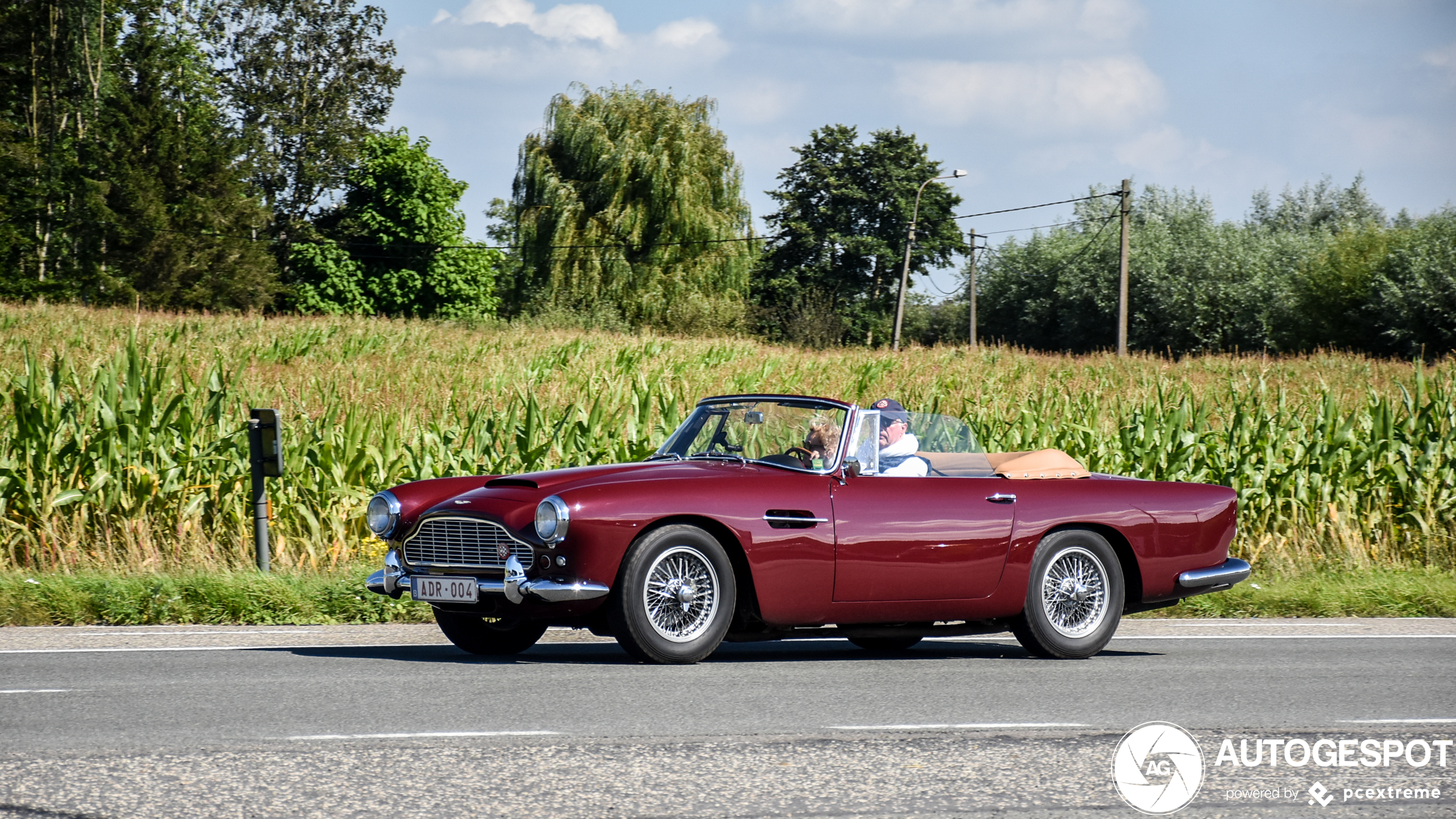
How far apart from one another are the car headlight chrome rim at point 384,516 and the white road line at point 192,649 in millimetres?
711

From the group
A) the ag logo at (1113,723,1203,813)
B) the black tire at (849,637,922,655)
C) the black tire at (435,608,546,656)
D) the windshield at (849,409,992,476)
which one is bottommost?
the black tire at (849,637,922,655)

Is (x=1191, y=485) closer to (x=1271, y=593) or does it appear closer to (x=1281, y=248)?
(x=1271, y=593)

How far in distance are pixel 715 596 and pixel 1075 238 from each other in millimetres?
69331

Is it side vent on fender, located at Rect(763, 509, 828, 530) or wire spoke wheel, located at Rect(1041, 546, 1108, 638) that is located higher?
side vent on fender, located at Rect(763, 509, 828, 530)

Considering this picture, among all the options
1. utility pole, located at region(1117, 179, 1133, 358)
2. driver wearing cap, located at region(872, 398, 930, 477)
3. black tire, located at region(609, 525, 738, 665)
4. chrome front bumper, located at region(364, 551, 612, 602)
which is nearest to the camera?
chrome front bumper, located at region(364, 551, 612, 602)

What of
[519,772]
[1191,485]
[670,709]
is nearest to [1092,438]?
[1191,485]

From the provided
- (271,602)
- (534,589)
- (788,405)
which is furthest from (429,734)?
(271,602)

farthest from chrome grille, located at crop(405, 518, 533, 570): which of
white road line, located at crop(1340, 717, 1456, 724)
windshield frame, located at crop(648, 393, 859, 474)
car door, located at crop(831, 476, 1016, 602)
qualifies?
white road line, located at crop(1340, 717, 1456, 724)

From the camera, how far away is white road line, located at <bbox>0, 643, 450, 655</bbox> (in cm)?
805

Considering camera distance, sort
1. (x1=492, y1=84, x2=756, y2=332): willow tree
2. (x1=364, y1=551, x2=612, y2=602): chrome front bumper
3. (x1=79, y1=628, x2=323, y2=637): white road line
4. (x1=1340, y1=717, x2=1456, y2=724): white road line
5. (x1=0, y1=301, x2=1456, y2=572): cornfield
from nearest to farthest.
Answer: (x1=1340, y1=717, x2=1456, y2=724): white road line
(x1=364, y1=551, x2=612, y2=602): chrome front bumper
(x1=79, y1=628, x2=323, y2=637): white road line
(x1=0, y1=301, x2=1456, y2=572): cornfield
(x1=492, y1=84, x2=756, y2=332): willow tree

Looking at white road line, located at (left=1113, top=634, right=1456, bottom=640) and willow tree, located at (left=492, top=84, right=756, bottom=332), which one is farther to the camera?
willow tree, located at (left=492, top=84, right=756, bottom=332)

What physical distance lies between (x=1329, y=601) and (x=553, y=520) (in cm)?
701

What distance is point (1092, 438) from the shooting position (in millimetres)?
14742

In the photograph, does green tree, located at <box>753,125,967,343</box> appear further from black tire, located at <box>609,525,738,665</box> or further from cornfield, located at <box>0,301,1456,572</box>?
black tire, located at <box>609,525,738,665</box>
